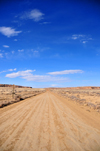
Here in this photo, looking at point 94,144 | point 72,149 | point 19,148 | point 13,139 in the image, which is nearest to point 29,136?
point 13,139

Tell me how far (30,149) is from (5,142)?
108 cm

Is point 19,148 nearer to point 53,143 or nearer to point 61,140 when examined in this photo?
point 53,143

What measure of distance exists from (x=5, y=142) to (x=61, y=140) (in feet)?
6.84

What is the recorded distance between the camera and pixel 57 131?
533 cm

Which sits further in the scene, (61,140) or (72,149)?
(61,140)

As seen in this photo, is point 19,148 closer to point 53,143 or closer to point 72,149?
point 53,143

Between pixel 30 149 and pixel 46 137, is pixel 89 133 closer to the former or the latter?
pixel 46 137

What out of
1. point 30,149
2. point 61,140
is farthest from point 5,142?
point 61,140

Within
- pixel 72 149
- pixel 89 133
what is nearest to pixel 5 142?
pixel 72 149

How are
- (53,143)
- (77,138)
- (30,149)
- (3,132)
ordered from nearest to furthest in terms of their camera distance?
(30,149)
(53,143)
(77,138)
(3,132)

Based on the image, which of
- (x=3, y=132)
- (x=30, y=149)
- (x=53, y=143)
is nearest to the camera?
(x=30, y=149)

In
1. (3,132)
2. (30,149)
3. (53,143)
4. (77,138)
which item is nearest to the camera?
A: (30,149)

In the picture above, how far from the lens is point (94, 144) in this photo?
4215mm

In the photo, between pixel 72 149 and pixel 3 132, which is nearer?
pixel 72 149
